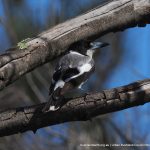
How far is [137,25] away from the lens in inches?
189

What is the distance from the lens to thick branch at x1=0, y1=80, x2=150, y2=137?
3.98 m

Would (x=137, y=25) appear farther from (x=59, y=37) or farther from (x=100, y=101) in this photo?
(x=100, y=101)

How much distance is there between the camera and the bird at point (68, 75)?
171 inches

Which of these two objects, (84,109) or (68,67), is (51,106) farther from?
(68,67)

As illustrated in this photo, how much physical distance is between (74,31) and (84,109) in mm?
836

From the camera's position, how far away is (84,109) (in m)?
4.00

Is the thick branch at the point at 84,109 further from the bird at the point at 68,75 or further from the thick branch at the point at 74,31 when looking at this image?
the thick branch at the point at 74,31

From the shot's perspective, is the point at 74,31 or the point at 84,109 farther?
the point at 74,31

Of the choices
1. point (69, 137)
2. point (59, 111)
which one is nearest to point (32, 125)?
point (59, 111)

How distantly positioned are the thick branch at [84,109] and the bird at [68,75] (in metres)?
0.08

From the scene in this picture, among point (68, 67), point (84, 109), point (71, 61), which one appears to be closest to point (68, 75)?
point (68, 67)

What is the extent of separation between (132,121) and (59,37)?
153 cm

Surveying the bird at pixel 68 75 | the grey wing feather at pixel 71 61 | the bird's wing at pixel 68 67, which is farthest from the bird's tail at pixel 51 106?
the grey wing feather at pixel 71 61

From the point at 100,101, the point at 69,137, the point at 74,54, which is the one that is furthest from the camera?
the point at 69,137
